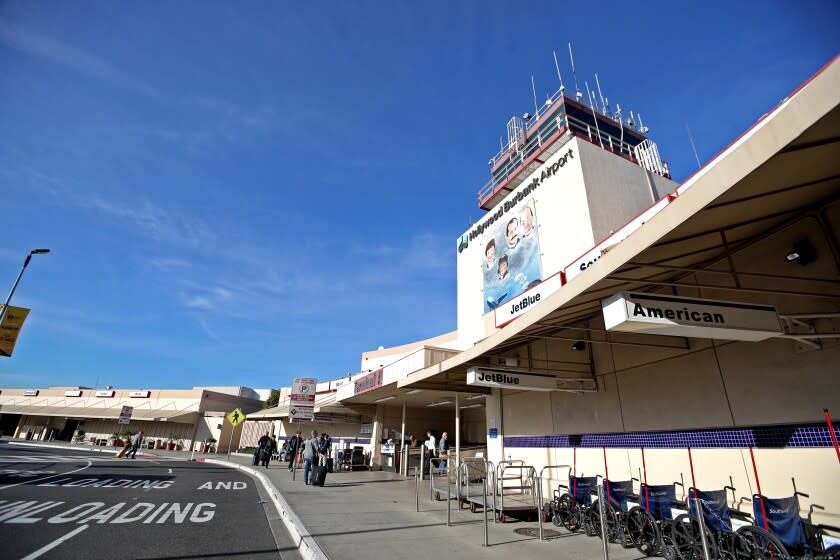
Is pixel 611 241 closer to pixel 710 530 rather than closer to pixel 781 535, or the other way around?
pixel 710 530

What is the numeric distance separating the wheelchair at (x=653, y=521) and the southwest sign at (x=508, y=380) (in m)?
2.92

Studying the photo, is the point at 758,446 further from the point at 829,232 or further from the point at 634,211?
the point at 634,211

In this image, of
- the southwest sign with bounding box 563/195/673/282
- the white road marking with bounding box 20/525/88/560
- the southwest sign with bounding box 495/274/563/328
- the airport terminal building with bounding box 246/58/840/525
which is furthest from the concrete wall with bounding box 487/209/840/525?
the white road marking with bounding box 20/525/88/560

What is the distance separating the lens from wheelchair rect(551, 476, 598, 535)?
24.6ft

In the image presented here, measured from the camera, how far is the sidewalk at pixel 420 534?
5832 millimetres

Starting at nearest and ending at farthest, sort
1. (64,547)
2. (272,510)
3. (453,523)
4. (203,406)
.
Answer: (64,547) → (453,523) → (272,510) → (203,406)

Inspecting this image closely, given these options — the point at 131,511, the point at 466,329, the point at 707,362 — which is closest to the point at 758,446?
the point at 707,362

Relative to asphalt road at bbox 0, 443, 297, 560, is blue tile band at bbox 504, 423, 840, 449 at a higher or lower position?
higher

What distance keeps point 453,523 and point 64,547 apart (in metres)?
6.23

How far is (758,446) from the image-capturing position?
5895mm

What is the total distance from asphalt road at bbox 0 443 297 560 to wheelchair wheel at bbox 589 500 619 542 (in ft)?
16.9

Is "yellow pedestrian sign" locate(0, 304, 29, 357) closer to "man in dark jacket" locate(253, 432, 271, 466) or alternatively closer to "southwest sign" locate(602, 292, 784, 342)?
"man in dark jacket" locate(253, 432, 271, 466)

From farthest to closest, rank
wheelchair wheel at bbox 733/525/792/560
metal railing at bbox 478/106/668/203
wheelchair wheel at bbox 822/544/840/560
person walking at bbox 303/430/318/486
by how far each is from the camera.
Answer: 1. metal railing at bbox 478/106/668/203
2. person walking at bbox 303/430/318/486
3. wheelchair wheel at bbox 733/525/792/560
4. wheelchair wheel at bbox 822/544/840/560

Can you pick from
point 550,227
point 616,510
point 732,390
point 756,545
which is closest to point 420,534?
point 616,510
